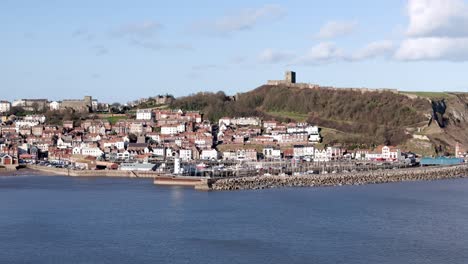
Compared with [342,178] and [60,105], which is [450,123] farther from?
[60,105]

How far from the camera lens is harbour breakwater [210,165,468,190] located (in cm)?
2650

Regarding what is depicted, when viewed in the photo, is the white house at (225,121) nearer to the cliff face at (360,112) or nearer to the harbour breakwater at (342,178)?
the cliff face at (360,112)

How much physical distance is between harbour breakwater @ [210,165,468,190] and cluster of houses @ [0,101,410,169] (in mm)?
4115

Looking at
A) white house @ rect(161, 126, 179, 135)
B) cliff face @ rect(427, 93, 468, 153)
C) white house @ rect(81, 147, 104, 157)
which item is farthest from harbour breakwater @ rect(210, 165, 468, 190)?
white house @ rect(161, 126, 179, 135)

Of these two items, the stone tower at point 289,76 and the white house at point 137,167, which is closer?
the white house at point 137,167

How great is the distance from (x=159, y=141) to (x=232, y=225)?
2397 cm

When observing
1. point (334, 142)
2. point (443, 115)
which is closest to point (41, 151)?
point (334, 142)

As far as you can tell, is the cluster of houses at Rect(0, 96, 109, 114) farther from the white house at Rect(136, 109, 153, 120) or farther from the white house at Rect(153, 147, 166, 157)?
the white house at Rect(153, 147, 166, 157)

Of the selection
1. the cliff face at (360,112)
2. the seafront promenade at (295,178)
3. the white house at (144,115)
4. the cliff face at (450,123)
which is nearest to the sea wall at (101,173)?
the seafront promenade at (295,178)

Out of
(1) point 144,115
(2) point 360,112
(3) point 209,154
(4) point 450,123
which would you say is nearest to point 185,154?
(3) point 209,154

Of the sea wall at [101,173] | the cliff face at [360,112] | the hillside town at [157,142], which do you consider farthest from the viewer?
the cliff face at [360,112]

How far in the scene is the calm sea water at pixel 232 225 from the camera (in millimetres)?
14758

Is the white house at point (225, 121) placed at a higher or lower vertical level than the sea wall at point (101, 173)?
higher

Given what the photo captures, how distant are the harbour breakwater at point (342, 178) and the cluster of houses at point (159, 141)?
4.12 metres
